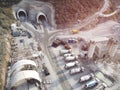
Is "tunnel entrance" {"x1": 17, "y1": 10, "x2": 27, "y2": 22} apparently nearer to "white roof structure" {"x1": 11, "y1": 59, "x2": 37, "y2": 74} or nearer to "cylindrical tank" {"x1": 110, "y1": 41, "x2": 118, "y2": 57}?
"white roof structure" {"x1": 11, "y1": 59, "x2": 37, "y2": 74}

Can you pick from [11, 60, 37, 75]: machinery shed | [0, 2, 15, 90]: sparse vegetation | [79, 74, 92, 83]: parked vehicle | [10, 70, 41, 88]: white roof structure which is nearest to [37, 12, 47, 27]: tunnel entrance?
[0, 2, 15, 90]: sparse vegetation

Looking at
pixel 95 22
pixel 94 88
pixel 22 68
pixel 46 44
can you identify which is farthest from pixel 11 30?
pixel 94 88

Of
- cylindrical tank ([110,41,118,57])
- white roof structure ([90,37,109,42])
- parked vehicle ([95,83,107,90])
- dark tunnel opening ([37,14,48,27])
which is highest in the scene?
dark tunnel opening ([37,14,48,27])

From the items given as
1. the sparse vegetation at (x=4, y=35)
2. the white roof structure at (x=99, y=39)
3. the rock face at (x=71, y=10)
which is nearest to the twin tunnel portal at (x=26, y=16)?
the sparse vegetation at (x=4, y=35)

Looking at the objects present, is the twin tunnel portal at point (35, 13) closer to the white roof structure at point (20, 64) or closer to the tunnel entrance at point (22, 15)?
the tunnel entrance at point (22, 15)

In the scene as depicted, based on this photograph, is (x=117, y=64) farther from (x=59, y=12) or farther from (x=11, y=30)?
(x=11, y=30)

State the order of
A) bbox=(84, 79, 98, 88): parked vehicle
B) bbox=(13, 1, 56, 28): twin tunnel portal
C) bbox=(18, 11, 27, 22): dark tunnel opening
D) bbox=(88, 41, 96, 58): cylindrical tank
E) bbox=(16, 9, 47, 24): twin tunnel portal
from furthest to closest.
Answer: bbox=(18, 11, 27, 22): dark tunnel opening → bbox=(16, 9, 47, 24): twin tunnel portal → bbox=(13, 1, 56, 28): twin tunnel portal → bbox=(88, 41, 96, 58): cylindrical tank → bbox=(84, 79, 98, 88): parked vehicle

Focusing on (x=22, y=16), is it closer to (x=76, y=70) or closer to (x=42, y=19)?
(x=42, y=19)
